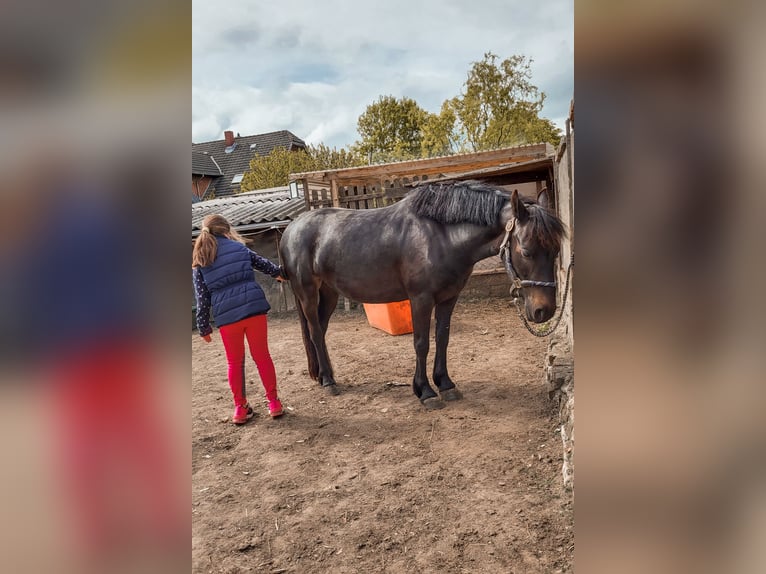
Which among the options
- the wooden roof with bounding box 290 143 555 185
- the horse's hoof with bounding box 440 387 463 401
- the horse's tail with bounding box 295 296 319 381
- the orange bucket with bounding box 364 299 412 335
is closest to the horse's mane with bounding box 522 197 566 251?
the horse's hoof with bounding box 440 387 463 401

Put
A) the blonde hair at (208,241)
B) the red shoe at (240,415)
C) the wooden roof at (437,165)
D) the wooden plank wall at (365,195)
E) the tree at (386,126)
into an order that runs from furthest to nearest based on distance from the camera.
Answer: the tree at (386,126) → the wooden plank wall at (365,195) → the wooden roof at (437,165) → the red shoe at (240,415) → the blonde hair at (208,241)

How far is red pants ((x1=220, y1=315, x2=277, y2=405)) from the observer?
371 cm

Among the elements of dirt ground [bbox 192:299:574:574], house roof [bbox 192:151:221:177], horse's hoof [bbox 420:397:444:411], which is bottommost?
dirt ground [bbox 192:299:574:574]

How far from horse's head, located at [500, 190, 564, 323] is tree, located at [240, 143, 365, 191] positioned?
18307 mm

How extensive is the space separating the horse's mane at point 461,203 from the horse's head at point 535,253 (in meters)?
0.28

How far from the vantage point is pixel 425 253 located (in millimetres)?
3910

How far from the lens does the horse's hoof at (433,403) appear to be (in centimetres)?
396

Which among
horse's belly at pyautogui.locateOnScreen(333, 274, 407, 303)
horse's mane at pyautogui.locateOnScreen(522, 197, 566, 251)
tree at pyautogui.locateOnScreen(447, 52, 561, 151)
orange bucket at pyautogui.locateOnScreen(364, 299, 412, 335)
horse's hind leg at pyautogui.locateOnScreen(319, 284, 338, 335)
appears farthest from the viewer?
tree at pyautogui.locateOnScreen(447, 52, 561, 151)

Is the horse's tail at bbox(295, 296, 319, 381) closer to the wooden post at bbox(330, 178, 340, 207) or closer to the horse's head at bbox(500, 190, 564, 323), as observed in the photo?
the horse's head at bbox(500, 190, 564, 323)

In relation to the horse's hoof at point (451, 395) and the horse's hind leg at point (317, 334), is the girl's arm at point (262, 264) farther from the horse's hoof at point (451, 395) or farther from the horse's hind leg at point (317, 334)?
the horse's hoof at point (451, 395)
